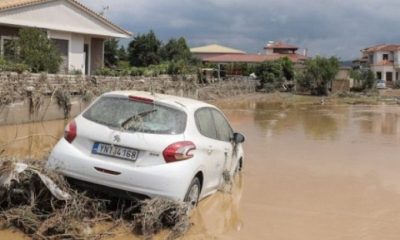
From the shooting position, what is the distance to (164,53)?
54281 mm

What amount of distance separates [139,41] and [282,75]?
47.1 feet

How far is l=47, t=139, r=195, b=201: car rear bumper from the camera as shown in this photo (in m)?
6.37

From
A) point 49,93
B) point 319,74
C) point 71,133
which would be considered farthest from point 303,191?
point 319,74

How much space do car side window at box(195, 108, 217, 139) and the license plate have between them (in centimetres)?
112

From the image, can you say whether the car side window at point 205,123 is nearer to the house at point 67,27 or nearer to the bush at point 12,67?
the bush at point 12,67

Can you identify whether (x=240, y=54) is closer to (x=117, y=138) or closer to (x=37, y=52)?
(x=37, y=52)

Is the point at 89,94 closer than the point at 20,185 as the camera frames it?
No

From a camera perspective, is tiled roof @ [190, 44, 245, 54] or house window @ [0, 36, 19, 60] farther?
tiled roof @ [190, 44, 245, 54]

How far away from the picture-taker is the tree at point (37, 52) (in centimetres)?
2094

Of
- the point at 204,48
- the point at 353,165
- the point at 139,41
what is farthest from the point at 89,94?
the point at 204,48

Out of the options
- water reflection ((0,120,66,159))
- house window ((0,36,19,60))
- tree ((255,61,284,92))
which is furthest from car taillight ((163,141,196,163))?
tree ((255,61,284,92))

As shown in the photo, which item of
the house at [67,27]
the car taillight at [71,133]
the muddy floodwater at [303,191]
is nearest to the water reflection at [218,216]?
the muddy floodwater at [303,191]

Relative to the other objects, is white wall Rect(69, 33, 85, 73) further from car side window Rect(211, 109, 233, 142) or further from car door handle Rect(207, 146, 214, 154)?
car door handle Rect(207, 146, 214, 154)

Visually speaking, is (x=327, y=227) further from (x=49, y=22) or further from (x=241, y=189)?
(x=49, y=22)
